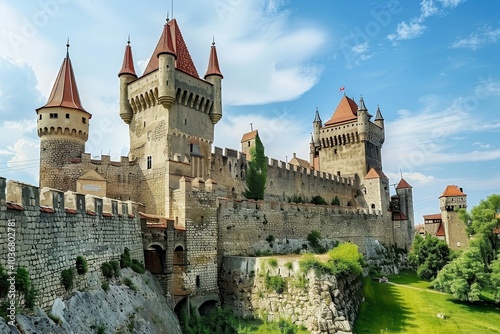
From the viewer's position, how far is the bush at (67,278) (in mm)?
14719

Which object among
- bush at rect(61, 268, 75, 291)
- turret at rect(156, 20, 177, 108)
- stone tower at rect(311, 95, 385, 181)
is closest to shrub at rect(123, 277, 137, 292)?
bush at rect(61, 268, 75, 291)

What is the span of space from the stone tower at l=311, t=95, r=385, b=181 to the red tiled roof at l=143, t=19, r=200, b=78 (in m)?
30.7

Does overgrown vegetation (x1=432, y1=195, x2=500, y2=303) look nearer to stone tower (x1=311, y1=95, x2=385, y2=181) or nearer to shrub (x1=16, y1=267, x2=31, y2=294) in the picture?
stone tower (x1=311, y1=95, x2=385, y2=181)

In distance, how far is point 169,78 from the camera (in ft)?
116

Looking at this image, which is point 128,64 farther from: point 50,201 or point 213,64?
point 50,201

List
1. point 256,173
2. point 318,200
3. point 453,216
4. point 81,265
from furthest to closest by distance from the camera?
point 453,216
point 318,200
point 256,173
point 81,265

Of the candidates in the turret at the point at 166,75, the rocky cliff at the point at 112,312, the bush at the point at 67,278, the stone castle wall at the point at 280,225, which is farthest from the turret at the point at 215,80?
the bush at the point at 67,278

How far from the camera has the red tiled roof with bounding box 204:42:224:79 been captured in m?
40.2

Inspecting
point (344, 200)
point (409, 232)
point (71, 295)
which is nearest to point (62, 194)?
point (71, 295)

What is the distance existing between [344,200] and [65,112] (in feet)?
129

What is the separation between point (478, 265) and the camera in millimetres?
38094

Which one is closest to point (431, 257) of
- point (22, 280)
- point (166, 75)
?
point (166, 75)

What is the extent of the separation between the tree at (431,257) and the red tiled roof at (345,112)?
2255 centimetres

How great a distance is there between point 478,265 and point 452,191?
26360 mm
